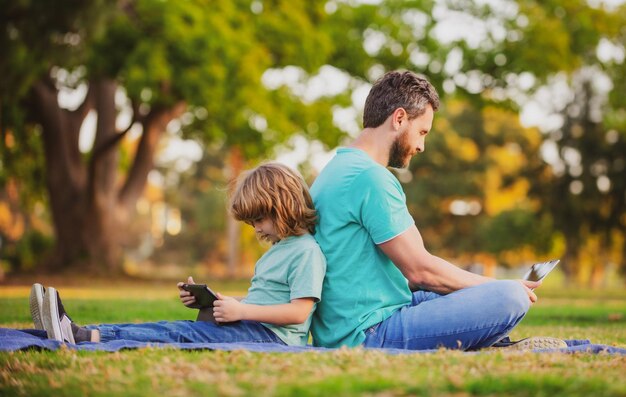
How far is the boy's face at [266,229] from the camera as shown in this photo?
4.64 m

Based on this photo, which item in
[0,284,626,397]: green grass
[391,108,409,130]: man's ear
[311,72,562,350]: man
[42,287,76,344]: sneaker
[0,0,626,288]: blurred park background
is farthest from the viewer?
[0,0,626,288]: blurred park background

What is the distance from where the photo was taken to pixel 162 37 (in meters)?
19.9

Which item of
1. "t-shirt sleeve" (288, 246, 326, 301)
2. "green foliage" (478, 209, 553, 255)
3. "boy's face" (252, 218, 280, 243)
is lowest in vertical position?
"green foliage" (478, 209, 553, 255)

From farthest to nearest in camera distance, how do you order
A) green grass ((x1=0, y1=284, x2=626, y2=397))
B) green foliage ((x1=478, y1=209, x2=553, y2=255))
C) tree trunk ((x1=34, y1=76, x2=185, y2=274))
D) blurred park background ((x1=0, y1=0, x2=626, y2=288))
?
green foliage ((x1=478, y1=209, x2=553, y2=255)) < tree trunk ((x1=34, y1=76, x2=185, y2=274)) < blurred park background ((x1=0, y1=0, x2=626, y2=288)) < green grass ((x1=0, y1=284, x2=626, y2=397))

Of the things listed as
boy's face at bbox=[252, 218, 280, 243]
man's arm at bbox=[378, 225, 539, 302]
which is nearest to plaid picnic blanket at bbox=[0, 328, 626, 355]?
man's arm at bbox=[378, 225, 539, 302]

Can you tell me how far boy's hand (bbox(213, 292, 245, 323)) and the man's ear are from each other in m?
1.35

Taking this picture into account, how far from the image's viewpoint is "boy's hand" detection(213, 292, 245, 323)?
14.9 feet

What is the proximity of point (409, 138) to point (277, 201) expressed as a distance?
0.85m

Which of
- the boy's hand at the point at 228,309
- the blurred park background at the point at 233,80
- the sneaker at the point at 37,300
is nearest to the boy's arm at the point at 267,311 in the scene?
the boy's hand at the point at 228,309

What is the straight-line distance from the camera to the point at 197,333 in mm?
4715

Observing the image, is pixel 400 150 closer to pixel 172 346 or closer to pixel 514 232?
pixel 172 346

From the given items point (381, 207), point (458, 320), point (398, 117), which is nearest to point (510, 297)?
point (458, 320)

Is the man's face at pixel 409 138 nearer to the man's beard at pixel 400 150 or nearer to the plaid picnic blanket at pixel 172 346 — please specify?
the man's beard at pixel 400 150

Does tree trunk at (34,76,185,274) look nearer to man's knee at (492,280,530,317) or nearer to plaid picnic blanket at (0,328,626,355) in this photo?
plaid picnic blanket at (0,328,626,355)
